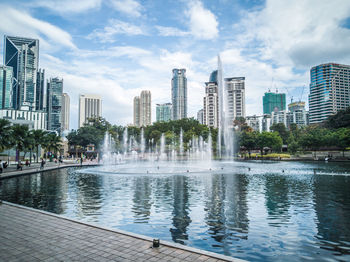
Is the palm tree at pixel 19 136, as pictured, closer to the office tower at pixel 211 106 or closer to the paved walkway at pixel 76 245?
the paved walkway at pixel 76 245

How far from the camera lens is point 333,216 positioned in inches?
430

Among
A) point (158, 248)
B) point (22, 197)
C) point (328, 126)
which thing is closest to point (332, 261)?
point (158, 248)

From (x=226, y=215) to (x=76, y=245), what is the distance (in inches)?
263

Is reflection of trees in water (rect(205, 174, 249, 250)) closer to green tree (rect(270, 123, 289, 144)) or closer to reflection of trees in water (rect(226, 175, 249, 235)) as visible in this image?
reflection of trees in water (rect(226, 175, 249, 235))

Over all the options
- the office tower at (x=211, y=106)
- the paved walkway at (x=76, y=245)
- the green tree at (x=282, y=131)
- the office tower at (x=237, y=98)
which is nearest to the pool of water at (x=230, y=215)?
the paved walkway at (x=76, y=245)

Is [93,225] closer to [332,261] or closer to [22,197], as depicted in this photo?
[332,261]

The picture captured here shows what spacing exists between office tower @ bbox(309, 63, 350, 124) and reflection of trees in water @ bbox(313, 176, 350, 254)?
17913 centimetres

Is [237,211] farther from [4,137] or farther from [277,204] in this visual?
[4,137]

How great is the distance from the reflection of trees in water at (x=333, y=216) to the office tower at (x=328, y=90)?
588ft

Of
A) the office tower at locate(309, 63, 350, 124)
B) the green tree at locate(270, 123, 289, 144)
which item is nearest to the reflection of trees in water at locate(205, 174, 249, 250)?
the green tree at locate(270, 123, 289, 144)

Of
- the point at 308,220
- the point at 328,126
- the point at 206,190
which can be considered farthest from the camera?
the point at 328,126

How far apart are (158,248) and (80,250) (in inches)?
85.1

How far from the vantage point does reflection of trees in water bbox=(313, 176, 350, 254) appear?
824cm

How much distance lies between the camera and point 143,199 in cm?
1472
